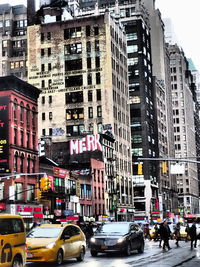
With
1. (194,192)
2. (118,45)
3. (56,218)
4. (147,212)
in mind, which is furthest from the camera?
(194,192)

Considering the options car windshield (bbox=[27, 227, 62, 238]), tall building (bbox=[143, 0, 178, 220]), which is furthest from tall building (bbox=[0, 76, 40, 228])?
tall building (bbox=[143, 0, 178, 220])

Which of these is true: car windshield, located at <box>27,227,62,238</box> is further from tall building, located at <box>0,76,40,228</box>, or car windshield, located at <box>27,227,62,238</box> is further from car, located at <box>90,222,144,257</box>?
tall building, located at <box>0,76,40,228</box>

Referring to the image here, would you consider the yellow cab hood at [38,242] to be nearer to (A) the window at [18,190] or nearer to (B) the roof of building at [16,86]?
(A) the window at [18,190]

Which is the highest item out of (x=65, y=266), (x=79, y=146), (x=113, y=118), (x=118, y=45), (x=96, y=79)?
(x=118, y=45)

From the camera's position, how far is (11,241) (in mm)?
17891

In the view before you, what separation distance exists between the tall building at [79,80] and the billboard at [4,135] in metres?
37.2

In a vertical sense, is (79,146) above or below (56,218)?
above

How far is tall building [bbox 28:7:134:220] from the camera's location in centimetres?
10194

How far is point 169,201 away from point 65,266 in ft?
421

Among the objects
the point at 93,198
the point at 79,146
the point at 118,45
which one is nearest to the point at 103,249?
the point at 93,198

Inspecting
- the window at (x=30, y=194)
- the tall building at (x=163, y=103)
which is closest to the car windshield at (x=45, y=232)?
the window at (x=30, y=194)

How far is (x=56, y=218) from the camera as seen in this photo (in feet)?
228

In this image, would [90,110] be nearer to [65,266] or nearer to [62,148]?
[62,148]

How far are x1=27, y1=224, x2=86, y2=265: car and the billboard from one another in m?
37.0
